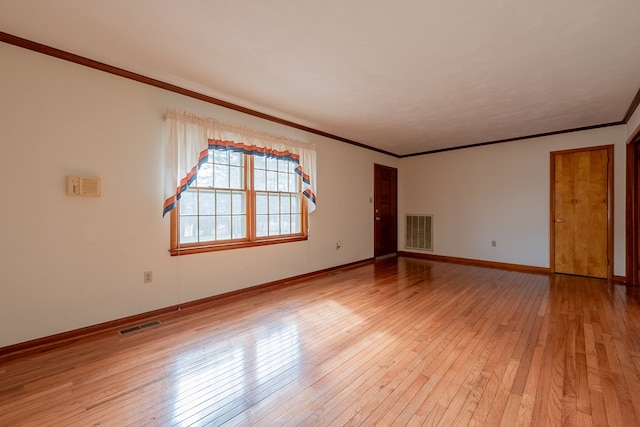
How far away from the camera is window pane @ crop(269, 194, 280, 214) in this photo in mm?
4180

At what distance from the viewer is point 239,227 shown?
3799 millimetres

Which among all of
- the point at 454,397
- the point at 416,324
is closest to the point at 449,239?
the point at 416,324

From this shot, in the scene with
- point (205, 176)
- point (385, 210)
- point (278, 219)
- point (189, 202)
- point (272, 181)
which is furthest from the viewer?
point (385, 210)

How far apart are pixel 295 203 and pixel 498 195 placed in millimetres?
3932

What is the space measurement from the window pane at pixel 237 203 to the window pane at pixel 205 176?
0.36 metres

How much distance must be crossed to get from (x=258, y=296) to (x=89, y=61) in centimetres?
300

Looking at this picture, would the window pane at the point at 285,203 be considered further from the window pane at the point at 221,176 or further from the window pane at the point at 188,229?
the window pane at the point at 188,229

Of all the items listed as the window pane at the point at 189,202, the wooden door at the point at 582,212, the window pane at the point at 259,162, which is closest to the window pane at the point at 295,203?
the window pane at the point at 259,162

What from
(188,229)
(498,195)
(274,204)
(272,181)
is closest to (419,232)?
(498,195)

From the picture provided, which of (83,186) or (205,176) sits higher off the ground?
(205,176)

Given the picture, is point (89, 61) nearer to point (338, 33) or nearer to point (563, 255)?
point (338, 33)

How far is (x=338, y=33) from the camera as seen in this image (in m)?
2.16

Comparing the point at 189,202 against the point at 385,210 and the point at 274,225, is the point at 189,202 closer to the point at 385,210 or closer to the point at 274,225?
the point at 274,225

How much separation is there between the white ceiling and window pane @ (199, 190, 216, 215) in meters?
1.16
